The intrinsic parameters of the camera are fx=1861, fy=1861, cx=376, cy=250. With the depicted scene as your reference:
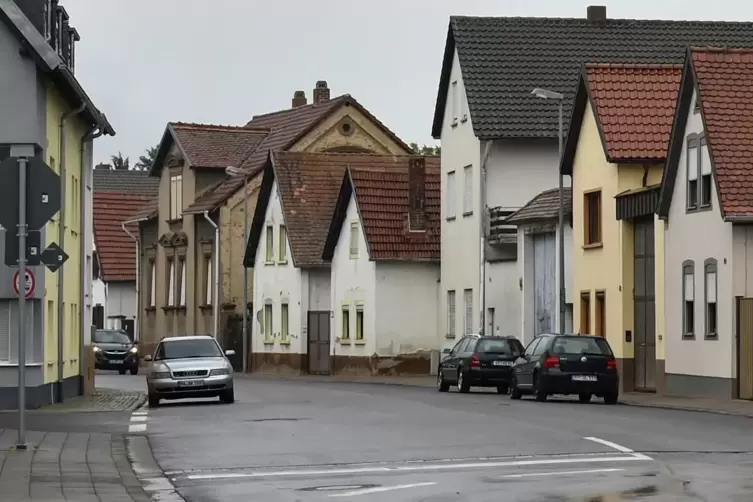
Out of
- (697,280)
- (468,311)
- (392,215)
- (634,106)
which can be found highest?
(634,106)

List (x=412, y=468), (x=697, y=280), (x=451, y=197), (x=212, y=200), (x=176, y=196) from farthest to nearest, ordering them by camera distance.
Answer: (x=176, y=196) < (x=212, y=200) < (x=451, y=197) < (x=697, y=280) < (x=412, y=468)

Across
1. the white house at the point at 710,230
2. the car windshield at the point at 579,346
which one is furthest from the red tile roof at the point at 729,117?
the car windshield at the point at 579,346

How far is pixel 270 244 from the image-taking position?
72562 millimetres

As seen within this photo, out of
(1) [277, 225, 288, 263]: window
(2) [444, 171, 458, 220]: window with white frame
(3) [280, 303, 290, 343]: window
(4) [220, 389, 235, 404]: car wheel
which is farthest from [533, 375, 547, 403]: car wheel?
(1) [277, 225, 288, 263]: window

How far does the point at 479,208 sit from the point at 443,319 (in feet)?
19.9

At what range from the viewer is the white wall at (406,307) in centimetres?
6356

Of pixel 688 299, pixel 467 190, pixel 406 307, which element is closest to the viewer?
pixel 688 299

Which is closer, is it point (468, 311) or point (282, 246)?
point (468, 311)

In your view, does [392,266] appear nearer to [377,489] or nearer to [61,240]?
A: [61,240]

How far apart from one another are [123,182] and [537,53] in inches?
2235

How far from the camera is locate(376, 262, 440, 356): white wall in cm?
6356

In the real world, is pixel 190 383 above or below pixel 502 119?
below

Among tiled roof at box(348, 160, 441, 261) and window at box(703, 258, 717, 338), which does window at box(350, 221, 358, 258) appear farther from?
window at box(703, 258, 717, 338)

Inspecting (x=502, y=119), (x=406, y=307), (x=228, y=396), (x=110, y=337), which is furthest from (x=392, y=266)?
(x=228, y=396)
